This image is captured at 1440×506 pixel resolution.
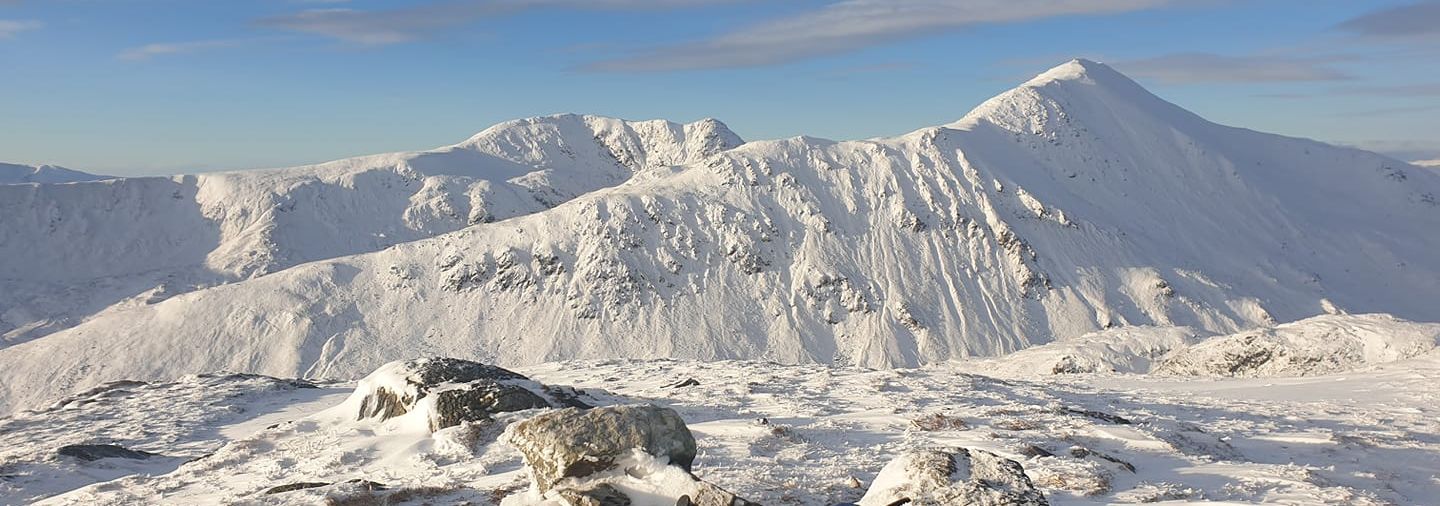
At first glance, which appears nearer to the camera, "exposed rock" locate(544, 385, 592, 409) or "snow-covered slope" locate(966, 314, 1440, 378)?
"exposed rock" locate(544, 385, 592, 409)

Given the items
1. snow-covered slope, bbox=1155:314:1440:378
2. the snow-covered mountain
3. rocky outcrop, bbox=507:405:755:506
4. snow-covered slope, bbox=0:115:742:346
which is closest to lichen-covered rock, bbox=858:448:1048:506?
rocky outcrop, bbox=507:405:755:506

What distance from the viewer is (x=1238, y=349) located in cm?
4653

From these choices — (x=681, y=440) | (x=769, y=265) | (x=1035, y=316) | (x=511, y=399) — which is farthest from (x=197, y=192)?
(x=681, y=440)

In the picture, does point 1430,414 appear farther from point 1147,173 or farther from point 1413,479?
point 1147,173

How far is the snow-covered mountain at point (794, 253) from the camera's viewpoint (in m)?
86.6

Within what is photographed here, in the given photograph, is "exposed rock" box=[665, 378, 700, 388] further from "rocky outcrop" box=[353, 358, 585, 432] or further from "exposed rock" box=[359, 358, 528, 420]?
"exposed rock" box=[359, 358, 528, 420]

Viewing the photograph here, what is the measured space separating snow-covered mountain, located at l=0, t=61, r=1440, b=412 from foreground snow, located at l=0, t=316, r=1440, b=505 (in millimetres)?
50732

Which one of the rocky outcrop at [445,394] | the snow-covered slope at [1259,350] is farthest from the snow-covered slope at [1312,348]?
the rocky outcrop at [445,394]

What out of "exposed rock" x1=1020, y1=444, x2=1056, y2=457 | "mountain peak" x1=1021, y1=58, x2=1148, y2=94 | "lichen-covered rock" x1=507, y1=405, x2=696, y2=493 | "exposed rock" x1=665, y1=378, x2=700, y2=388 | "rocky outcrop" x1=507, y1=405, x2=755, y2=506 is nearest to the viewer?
"rocky outcrop" x1=507, y1=405, x2=755, y2=506

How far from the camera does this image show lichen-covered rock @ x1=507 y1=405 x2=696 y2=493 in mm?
11453

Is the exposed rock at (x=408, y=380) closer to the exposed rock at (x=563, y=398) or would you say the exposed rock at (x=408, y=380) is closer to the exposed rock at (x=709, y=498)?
the exposed rock at (x=563, y=398)

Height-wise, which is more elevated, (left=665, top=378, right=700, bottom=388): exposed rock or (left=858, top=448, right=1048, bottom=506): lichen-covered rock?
(left=858, top=448, right=1048, bottom=506): lichen-covered rock

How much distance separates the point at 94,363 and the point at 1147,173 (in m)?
136

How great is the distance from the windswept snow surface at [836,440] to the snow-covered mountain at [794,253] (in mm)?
51779
